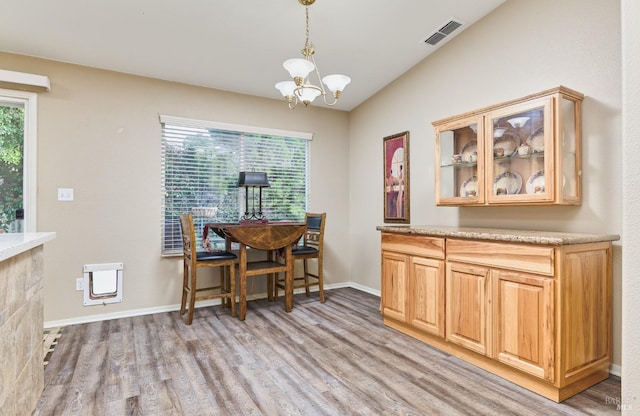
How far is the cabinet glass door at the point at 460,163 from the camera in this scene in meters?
2.74

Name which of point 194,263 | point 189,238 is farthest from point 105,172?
point 194,263

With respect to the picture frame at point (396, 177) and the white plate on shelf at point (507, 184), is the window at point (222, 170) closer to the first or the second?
the picture frame at point (396, 177)

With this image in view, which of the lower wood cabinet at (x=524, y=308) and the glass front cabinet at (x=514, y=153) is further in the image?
the glass front cabinet at (x=514, y=153)

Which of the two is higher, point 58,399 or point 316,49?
point 316,49

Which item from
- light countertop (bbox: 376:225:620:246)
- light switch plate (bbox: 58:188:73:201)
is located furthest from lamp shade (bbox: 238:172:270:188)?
light countertop (bbox: 376:225:620:246)

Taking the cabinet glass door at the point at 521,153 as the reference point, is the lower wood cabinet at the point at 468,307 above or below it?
below

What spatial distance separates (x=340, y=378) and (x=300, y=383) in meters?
0.26

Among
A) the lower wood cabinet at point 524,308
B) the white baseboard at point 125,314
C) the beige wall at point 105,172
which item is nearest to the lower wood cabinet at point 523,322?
the lower wood cabinet at point 524,308

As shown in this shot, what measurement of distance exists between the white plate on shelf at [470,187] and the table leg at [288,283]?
1786mm

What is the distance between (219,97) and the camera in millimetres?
3975

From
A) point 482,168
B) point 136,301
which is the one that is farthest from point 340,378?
point 136,301

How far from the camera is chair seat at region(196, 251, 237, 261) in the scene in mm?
3296

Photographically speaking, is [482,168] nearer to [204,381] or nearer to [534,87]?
[534,87]

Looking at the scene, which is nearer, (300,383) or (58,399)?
(58,399)
